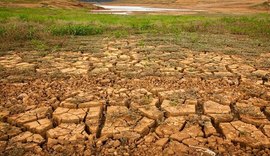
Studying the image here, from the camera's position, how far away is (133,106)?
315 cm

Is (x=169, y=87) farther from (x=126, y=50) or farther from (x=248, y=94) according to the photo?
(x=126, y=50)

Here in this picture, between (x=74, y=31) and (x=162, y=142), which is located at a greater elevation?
(x=74, y=31)

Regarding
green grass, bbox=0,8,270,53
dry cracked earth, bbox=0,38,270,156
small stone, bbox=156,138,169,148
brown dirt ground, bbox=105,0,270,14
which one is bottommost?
small stone, bbox=156,138,169,148

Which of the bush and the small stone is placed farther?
the bush

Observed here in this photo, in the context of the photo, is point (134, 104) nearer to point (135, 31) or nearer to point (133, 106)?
point (133, 106)

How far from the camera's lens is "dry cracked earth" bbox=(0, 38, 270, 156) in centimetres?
241

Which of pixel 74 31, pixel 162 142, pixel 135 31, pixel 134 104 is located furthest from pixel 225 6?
pixel 162 142

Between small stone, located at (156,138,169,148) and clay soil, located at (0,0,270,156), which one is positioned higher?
clay soil, located at (0,0,270,156)

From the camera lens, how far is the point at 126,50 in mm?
6043

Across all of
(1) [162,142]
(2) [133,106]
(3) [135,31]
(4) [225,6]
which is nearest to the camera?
(1) [162,142]

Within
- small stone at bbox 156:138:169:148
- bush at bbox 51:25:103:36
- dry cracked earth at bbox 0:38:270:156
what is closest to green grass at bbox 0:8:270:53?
bush at bbox 51:25:103:36

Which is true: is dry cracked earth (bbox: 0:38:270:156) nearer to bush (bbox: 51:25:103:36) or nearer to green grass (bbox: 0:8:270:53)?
green grass (bbox: 0:8:270:53)

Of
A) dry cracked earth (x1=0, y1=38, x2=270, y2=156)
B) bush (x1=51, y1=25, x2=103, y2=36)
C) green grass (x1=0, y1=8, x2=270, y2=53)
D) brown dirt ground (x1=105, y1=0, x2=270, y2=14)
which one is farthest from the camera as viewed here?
brown dirt ground (x1=105, y1=0, x2=270, y2=14)

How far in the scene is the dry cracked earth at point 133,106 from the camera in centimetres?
241
